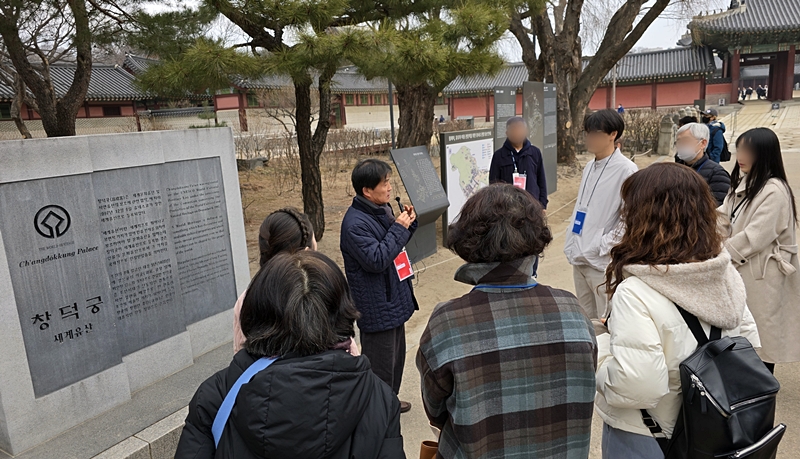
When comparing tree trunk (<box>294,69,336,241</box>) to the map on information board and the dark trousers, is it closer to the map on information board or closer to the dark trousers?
the map on information board

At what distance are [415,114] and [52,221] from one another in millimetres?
7281

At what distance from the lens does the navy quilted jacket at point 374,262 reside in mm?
2658

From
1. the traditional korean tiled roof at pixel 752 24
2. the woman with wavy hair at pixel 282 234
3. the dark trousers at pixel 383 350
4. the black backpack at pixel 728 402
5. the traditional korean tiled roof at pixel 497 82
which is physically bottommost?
the dark trousers at pixel 383 350

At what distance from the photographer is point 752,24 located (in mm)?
26281

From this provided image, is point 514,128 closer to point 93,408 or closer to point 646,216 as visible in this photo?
point 646,216

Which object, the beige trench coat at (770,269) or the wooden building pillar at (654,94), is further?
the wooden building pillar at (654,94)

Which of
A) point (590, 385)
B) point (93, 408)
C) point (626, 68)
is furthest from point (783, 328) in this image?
point (626, 68)

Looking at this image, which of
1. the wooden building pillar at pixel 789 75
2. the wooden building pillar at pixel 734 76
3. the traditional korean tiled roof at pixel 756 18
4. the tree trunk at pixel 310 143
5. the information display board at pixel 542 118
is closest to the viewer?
the tree trunk at pixel 310 143

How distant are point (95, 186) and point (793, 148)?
56.9 feet

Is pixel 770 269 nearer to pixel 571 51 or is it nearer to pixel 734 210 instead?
pixel 734 210

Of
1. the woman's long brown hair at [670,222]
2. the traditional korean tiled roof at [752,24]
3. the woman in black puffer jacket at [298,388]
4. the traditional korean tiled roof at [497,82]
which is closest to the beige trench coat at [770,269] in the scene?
the woman's long brown hair at [670,222]

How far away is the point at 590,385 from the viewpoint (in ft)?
4.92

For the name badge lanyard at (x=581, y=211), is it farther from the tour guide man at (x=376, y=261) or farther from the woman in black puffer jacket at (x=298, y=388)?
the woman in black puffer jacket at (x=298, y=388)

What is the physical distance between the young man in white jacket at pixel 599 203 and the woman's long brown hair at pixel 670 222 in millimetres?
1409
